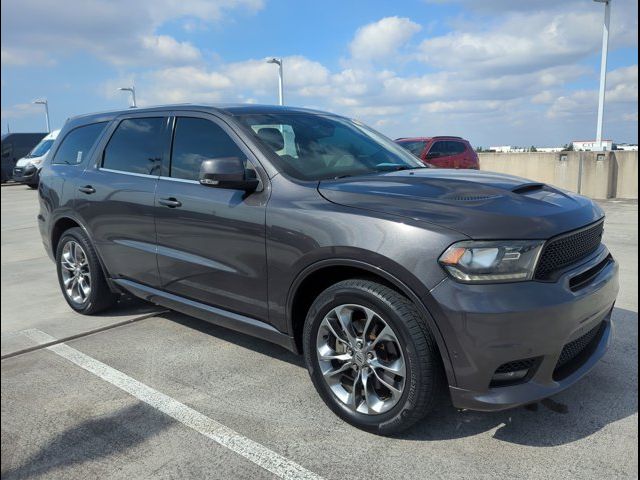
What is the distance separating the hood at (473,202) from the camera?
2.50 m

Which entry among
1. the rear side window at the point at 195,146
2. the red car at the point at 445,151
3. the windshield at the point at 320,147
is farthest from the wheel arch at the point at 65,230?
the red car at the point at 445,151

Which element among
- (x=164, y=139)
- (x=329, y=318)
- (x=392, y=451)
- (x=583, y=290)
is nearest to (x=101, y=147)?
(x=164, y=139)

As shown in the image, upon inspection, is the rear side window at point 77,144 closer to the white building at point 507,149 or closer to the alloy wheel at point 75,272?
the alloy wheel at point 75,272

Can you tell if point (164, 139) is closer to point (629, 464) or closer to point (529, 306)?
point (529, 306)

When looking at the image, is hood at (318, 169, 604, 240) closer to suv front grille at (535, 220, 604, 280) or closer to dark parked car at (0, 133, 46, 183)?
suv front grille at (535, 220, 604, 280)

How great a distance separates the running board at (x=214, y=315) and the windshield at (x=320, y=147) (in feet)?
3.23

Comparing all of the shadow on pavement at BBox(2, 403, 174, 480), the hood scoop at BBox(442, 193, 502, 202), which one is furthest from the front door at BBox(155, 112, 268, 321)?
the hood scoop at BBox(442, 193, 502, 202)

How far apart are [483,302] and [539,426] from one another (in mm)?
1011

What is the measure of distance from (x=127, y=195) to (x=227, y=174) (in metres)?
1.41

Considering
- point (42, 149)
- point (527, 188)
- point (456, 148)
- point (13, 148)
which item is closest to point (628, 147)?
point (456, 148)

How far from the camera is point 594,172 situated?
15281 mm

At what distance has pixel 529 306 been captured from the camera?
238cm

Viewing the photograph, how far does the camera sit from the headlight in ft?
7.95

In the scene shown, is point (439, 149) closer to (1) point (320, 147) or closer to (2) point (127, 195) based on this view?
(1) point (320, 147)
